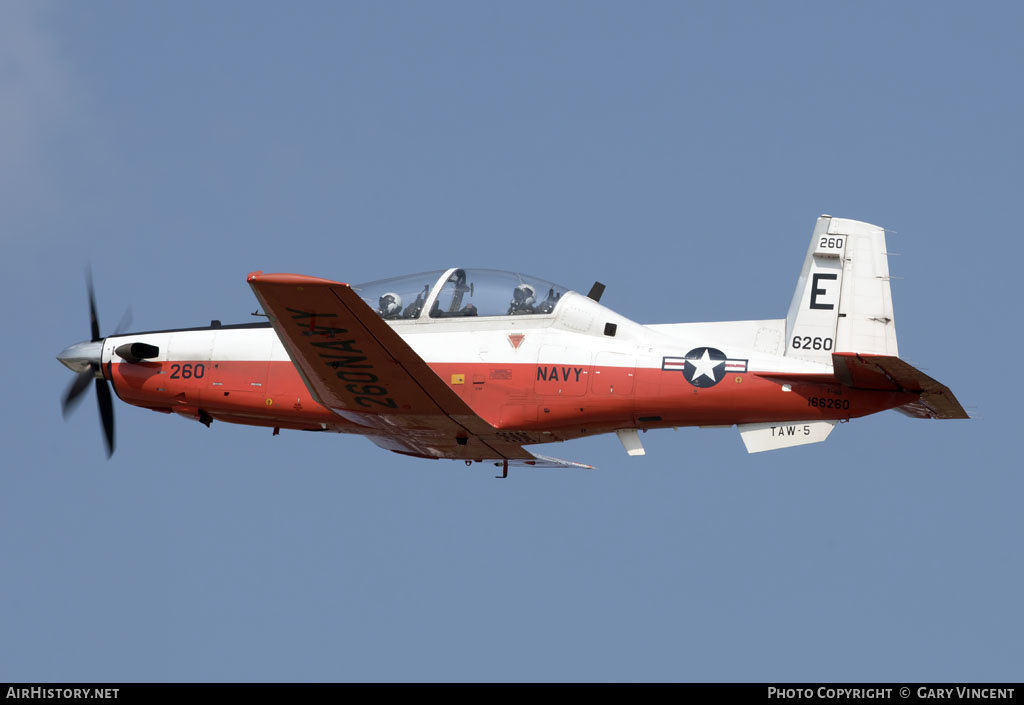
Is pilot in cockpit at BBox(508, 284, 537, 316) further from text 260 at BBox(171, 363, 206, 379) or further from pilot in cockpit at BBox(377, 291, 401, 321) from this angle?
text 260 at BBox(171, 363, 206, 379)

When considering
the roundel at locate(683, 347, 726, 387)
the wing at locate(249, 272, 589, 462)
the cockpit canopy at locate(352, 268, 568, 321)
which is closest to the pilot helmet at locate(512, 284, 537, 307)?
the cockpit canopy at locate(352, 268, 568, 321)

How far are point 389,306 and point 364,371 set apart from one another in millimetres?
1614

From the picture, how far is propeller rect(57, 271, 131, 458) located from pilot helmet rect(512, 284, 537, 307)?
21.2 feet

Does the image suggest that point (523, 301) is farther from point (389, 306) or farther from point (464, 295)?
point (389, 306)

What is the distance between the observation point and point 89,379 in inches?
827

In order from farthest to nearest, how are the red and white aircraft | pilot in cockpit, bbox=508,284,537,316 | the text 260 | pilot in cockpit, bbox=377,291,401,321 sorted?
the text 260, pilot in cockpit, bbox=377,291,401,321, pilot in cockpit, bbox=508,284,537,316, the red and white aircraft

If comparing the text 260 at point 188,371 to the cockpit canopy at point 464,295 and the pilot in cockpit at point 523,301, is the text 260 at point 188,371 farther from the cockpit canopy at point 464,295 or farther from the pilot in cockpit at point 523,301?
the pilot in cockpit at point 523,301

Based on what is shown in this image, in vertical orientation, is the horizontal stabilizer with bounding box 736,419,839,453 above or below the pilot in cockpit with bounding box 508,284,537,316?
below

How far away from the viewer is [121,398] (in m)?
20.8

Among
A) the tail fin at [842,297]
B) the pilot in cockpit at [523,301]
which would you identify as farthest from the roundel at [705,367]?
the pilot in cockpit at [523,301]

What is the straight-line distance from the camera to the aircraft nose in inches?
822

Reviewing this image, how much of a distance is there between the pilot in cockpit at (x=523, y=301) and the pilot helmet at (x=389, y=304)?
1.57 meters
